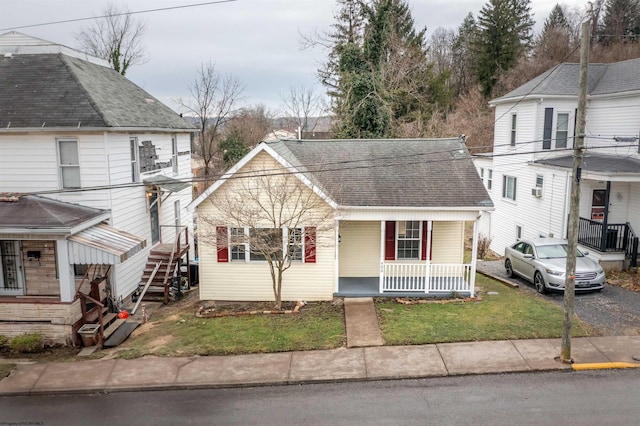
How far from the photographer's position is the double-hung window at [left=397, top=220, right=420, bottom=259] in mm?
16297

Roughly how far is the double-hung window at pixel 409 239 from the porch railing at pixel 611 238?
7.67m

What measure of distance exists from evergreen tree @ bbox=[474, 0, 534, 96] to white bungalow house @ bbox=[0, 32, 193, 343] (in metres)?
39.3

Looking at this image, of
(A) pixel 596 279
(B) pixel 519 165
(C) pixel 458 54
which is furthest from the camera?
(C) pixel 458 54

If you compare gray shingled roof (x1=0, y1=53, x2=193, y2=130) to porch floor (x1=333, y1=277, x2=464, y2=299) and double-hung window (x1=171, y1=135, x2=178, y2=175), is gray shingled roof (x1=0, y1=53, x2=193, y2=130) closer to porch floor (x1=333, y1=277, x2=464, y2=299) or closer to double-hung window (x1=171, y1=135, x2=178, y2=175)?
double-hung window (x1=171, y1=135, x2=178, y2=175)

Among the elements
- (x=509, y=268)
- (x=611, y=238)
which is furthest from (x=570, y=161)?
(x=509, y=268)

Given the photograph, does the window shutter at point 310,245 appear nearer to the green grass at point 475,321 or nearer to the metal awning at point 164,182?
the green grass at point 475,321

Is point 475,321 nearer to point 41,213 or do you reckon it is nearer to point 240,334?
point 240,334

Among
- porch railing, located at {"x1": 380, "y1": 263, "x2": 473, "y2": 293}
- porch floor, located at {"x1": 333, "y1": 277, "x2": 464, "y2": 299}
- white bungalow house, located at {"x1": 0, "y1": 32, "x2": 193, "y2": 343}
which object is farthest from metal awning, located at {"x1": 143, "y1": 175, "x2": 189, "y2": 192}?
porch railing, located at {"x1": 380, "y1": 263, "x2": 473, "y2": 293}

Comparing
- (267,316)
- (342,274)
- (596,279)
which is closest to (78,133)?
(267,316)

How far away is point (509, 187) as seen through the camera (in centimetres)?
2595

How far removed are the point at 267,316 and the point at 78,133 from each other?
320 inches

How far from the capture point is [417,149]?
17.6 metres

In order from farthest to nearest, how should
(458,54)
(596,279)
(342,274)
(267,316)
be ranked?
(458,54), (342,274), (596,279), (267,316)

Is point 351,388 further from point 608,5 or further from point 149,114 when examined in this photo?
point 608,5
